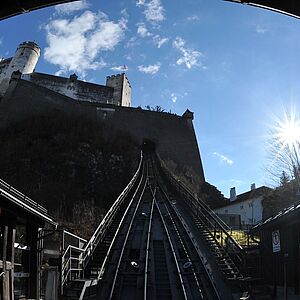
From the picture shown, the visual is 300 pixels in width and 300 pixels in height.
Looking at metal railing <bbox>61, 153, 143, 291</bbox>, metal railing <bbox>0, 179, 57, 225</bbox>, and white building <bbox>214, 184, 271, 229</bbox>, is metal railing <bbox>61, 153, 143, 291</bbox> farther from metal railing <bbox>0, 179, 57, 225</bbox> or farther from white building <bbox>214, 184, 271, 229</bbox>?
white building <bbox>214, 184, 271, 229</bbox>

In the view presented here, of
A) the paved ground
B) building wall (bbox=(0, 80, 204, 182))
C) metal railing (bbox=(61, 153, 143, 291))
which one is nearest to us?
the paved ground

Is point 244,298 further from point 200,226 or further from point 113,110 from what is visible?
point 113,110

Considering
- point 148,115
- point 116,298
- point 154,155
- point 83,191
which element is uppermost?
point 148,115

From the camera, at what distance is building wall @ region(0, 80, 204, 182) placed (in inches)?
2058

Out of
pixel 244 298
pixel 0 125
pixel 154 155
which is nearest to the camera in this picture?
pixel 244 298

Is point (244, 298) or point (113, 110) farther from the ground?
point (113, 110)

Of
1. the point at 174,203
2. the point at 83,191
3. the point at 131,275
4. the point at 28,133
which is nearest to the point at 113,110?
the point at 28,133

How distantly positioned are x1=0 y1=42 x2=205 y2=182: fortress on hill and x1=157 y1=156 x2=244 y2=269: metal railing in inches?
614

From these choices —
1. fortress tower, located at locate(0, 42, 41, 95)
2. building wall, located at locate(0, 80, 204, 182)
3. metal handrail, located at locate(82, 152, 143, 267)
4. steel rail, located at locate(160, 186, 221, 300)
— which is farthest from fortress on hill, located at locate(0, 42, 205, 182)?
steel rail, located at locate(160, 186, 221, 300)

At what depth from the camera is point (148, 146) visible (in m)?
56.3

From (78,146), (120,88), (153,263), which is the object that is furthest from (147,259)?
(120,88)

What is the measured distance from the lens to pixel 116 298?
13383 millimetres

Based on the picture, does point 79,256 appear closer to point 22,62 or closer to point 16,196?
point 16,196

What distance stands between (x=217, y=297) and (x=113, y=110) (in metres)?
45.5
